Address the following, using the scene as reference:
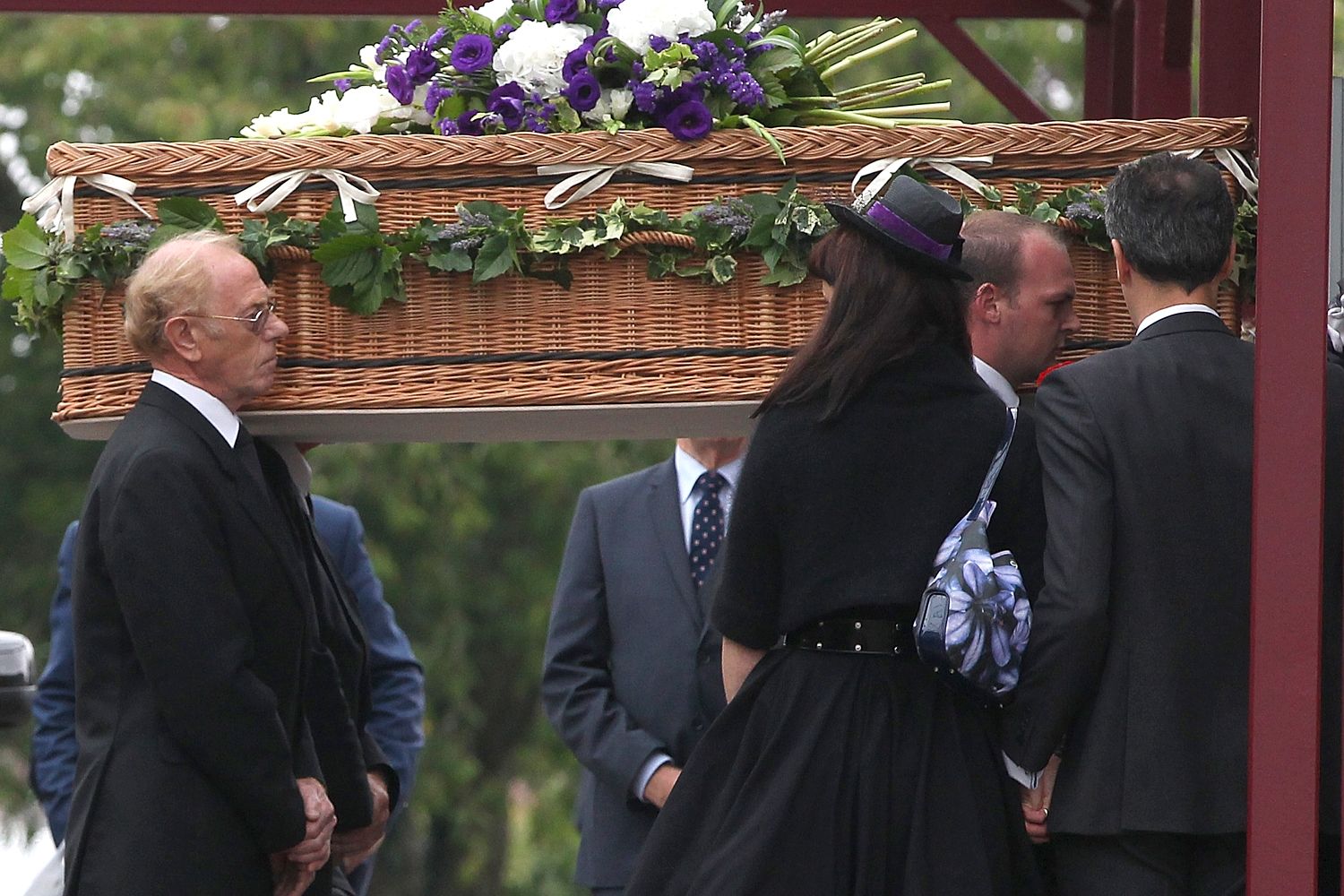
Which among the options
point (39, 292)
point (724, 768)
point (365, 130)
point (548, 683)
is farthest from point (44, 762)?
point (724, 768)

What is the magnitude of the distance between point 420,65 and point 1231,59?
5.39ft

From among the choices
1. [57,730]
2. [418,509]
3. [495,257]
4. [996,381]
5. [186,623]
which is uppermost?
[495,257]

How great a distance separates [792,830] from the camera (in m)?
3.00

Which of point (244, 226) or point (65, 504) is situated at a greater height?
point (244, 226)

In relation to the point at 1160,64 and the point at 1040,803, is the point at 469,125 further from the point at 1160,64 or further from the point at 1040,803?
the point at 1160,64

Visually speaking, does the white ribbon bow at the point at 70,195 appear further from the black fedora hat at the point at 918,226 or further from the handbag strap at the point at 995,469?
the handbag strap at the point at 995,469

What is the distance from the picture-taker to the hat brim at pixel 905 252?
3.06m

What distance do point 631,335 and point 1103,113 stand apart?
2525 millimetres

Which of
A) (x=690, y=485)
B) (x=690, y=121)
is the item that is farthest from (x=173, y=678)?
(x=690, y=485)

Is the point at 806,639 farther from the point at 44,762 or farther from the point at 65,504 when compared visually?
the point at 65,504

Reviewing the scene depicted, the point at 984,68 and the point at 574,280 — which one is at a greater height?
the point at 984,68

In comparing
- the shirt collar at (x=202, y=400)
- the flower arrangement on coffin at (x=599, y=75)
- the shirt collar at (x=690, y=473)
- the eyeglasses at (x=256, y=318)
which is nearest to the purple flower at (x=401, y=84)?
the flower arrangement on coffin at (x=599, y=75)

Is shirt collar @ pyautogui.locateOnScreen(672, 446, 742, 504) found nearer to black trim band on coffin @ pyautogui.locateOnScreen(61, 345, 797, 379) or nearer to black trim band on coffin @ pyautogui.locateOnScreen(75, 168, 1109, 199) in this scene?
black trim band on coffin @ pyautogui.locateOnScreen(61, 345, 797, 379)

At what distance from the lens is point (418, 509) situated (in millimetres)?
12008
